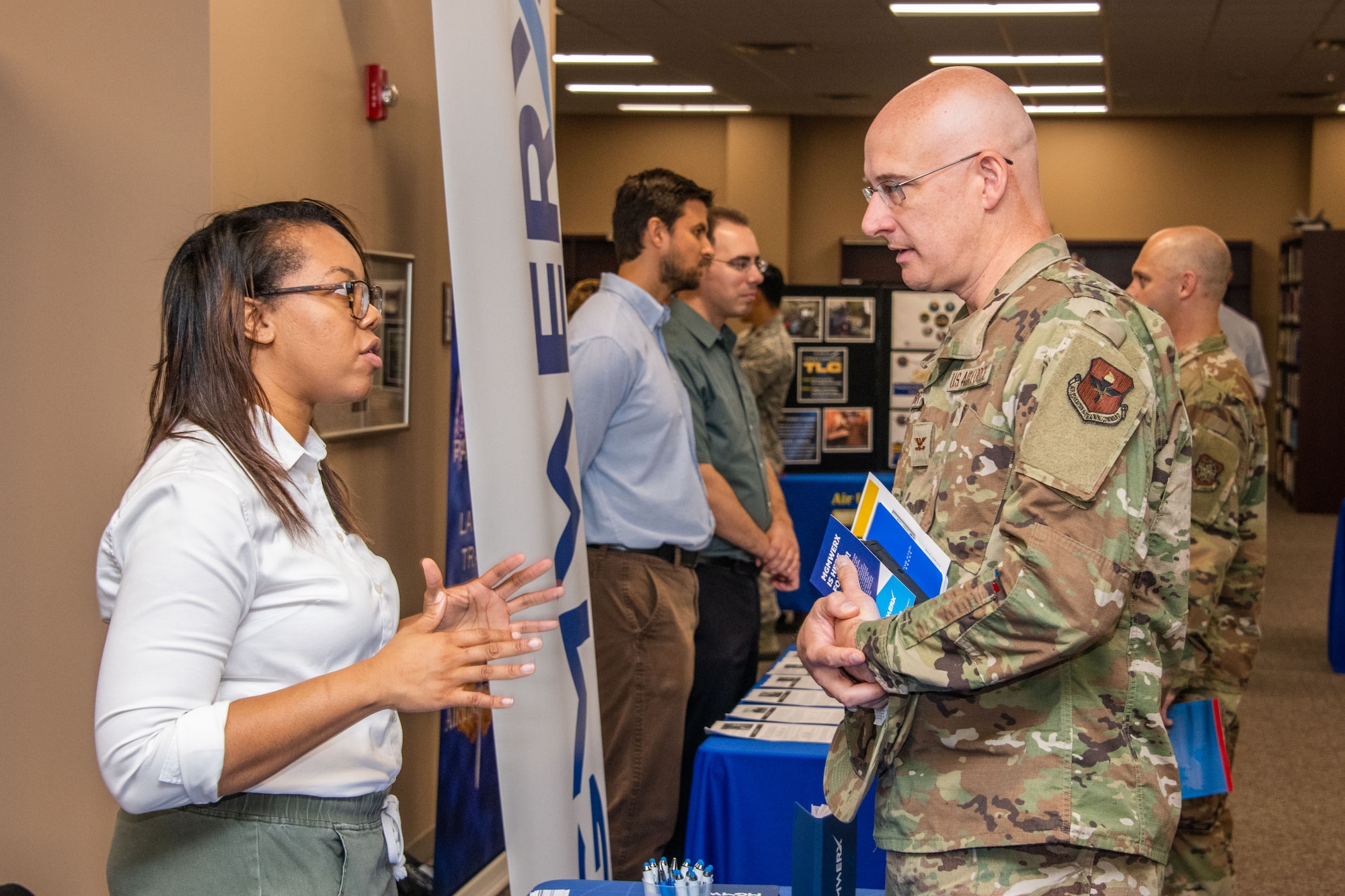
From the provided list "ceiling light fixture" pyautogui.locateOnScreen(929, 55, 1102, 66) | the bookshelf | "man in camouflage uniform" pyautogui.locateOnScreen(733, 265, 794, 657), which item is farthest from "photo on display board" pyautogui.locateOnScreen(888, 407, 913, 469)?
the bookshelf

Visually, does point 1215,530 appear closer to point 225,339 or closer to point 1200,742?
point 1200,742

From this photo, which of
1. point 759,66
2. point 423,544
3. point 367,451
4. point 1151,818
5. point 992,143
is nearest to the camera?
point 1151,818

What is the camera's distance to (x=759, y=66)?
10.1m

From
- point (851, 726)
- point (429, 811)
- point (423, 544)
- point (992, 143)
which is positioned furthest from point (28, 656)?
point (992, 143)

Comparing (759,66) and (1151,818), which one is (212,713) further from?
(759,66)

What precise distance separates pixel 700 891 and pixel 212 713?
0.56 metres

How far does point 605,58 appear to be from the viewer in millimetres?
9914

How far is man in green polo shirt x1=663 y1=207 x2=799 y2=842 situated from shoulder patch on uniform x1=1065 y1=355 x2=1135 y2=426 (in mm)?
1813

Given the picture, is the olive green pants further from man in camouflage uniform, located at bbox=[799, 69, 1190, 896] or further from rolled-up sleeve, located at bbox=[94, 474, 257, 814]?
man in camouflage uniform, located at bbox=[799, 69, 1190, 896]

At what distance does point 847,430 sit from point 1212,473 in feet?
12.5

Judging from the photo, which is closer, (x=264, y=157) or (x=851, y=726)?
(x=851, y=726)

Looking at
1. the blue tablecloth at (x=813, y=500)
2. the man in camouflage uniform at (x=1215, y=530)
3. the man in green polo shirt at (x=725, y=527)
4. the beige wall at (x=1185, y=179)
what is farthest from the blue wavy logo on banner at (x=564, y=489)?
the beige wall at (x=1185, y=179)

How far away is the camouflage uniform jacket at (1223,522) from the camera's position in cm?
271

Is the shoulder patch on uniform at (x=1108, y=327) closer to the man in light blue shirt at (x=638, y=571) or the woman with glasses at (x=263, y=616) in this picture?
the woman with glasses at (x=263, y=616)
